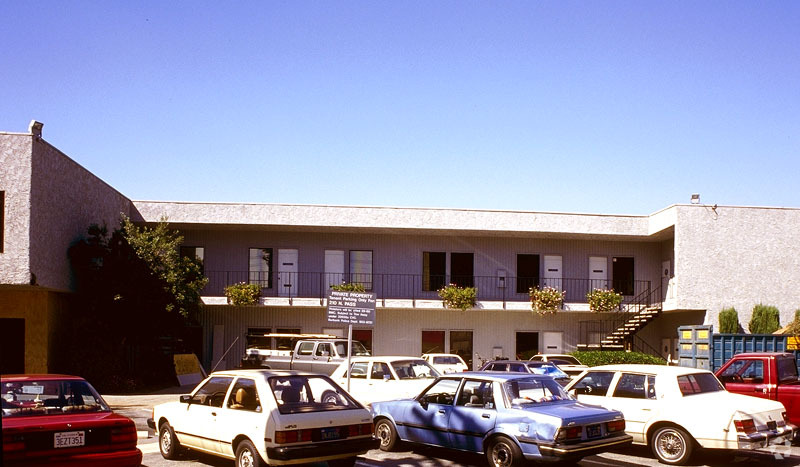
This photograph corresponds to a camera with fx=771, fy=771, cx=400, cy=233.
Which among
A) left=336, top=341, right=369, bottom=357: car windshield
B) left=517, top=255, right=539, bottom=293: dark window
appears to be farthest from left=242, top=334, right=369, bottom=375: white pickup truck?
left=517, top=255, right=539, bottom=293: dark window

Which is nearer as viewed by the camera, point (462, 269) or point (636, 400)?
point (636, 400)

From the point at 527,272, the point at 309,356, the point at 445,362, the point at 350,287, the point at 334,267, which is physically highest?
the point at 334,267

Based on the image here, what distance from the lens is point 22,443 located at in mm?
8164

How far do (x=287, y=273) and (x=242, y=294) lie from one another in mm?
2537

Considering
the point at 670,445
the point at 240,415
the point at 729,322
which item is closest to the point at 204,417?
the point at 240,415

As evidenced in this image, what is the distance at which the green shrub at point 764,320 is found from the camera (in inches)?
1080

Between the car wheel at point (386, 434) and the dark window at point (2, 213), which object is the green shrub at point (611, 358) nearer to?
the car wheel at point (386, 434)

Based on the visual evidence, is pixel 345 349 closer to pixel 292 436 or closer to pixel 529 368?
pixel 529 368

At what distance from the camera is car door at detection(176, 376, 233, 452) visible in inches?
409

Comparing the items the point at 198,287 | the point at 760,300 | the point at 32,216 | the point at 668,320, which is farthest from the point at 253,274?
the point at 760,300

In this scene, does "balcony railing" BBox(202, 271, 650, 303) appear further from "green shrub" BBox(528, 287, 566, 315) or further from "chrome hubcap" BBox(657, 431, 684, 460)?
"chrome hubcap" BBox(657, 431, 684, 460)

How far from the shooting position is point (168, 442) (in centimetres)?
1134

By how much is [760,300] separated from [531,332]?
347 inches

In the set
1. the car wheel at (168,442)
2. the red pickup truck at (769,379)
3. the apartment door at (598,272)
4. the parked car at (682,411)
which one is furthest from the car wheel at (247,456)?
the apartment door at (598,272)
